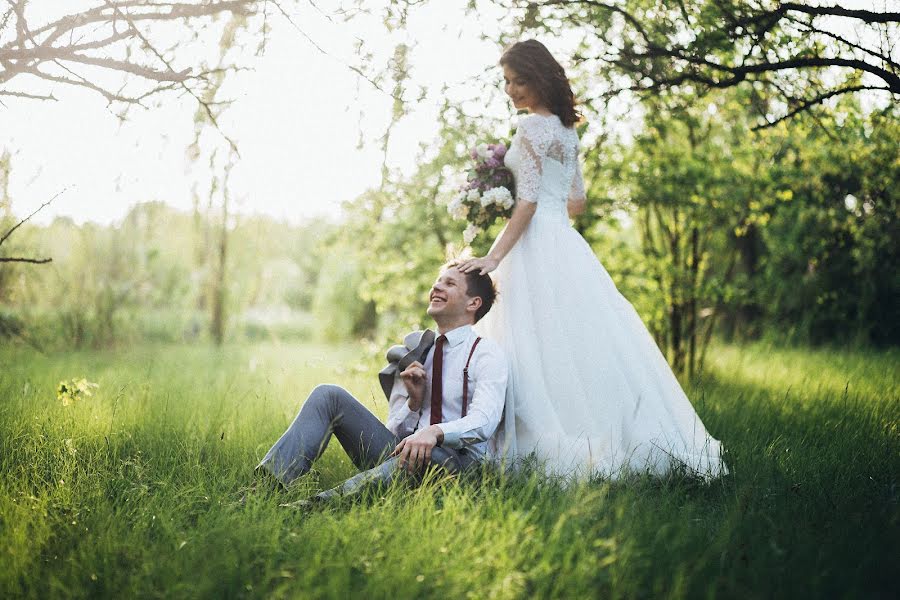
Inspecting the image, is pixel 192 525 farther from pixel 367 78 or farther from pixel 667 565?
pixel 367 78

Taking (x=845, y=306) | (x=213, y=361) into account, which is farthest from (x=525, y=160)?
(x=845, y=306)

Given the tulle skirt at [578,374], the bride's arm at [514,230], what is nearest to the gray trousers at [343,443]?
the tulle skirt at [578,374]

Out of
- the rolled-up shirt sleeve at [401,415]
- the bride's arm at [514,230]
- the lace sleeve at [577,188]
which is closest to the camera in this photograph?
the rolled-up shirt sleeve at [401,415]

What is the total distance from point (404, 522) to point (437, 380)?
0.80 meters

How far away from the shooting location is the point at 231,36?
11.4ft

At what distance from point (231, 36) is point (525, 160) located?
5.20 ft

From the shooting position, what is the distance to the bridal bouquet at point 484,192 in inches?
145

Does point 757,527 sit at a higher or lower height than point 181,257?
lower

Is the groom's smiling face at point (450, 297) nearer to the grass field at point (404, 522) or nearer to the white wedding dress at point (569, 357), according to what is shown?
the white wedding dress at point (569, 357)

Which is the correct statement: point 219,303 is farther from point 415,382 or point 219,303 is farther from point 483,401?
point 483,401

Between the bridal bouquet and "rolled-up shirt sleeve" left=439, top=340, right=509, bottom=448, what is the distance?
842mm

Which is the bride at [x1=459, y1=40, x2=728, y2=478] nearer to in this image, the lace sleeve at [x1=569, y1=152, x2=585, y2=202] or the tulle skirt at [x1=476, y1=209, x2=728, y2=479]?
the tulle skirt at [x1=476, y1=209, x2=728, y2=479]

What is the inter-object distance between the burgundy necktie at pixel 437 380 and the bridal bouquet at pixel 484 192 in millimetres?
748

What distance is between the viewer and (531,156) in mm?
3572
